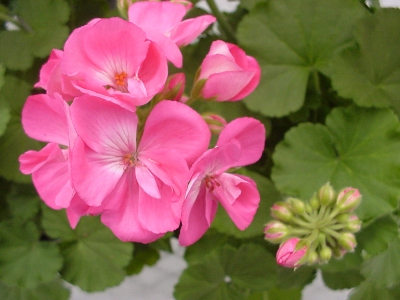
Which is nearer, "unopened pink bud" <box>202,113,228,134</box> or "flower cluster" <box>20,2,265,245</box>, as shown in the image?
"flower cluster" <box>20,2,265,245</box>

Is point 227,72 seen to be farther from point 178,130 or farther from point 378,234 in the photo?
point 378,234

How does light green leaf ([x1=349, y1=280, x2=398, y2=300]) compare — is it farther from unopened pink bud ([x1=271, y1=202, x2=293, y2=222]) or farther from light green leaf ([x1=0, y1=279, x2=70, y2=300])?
light green leaf ([x1=0, y1=279, x2=70, y2=300])

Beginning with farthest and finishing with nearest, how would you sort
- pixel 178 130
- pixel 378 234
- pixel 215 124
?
1. pixel 378 234
2. pixel 215 124
3. pixel 178 130

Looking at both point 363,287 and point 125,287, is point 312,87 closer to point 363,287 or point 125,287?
point 363,287

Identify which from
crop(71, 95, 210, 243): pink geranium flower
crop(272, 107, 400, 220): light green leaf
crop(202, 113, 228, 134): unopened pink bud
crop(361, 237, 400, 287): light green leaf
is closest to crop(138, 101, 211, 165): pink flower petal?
crop(71, 95, 210, 243): pink geranium flower

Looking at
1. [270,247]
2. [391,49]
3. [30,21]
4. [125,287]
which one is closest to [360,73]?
[391,49]

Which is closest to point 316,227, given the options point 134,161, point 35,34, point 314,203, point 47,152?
point 314,203

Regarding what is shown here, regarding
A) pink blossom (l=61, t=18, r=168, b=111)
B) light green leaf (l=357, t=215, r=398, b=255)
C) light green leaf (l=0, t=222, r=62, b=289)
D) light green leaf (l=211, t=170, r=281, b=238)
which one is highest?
pink blossom (l=61, t=18, r=168, b=111)
